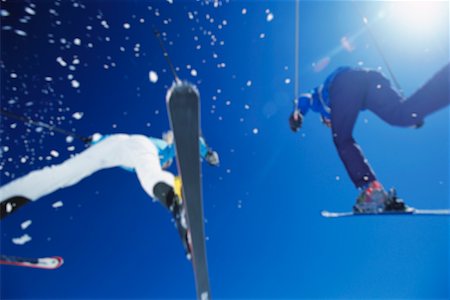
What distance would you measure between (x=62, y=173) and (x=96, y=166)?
146 mm

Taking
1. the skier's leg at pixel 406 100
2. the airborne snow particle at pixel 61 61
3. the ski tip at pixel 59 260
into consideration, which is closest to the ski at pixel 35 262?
the ski tip at pixel 59 260

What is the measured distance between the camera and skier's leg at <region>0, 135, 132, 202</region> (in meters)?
1.38

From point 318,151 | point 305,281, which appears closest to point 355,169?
point 318,151

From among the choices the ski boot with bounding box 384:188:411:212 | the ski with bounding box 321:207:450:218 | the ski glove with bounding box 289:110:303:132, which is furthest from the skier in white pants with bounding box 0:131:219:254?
the ski boot with bounding box 384:188:411:212

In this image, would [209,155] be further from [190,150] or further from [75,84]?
[75,84]

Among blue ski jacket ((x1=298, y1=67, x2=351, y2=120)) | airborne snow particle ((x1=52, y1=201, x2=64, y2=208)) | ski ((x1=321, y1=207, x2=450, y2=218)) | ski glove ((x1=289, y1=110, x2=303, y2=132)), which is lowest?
ski ((x1=321, y1=207, x2=450, y2=218))

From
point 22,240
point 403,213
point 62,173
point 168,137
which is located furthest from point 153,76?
point 403,213

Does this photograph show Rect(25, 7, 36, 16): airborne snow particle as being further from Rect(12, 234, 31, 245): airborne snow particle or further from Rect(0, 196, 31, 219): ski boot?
Rect(12, 234, 31, 245): airborne snow particle

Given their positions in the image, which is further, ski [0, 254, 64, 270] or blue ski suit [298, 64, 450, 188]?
ski [0, 254, 64, 270]

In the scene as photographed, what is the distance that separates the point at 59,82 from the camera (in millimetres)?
1722

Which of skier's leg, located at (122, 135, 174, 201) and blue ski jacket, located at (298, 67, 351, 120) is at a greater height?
blue ski jacket, located at (298, 67, 351, 120)

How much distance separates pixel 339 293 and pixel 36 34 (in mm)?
2166

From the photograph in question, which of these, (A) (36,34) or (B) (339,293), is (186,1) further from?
(B) (339,293)

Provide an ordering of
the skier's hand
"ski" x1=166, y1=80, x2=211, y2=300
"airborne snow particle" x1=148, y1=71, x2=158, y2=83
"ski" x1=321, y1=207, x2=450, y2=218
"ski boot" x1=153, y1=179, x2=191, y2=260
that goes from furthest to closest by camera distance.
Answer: "airborne snow particle" x1=148, y1=71, x2=158, y2=83 < the skier's hand < "ski" x1=321, y1=207, x2=450, y2=218 < "ski boot" x1=153, y1=179, x2=191, y2=260 < "ski" x1=166, y1=80, x2=211, y2=300
